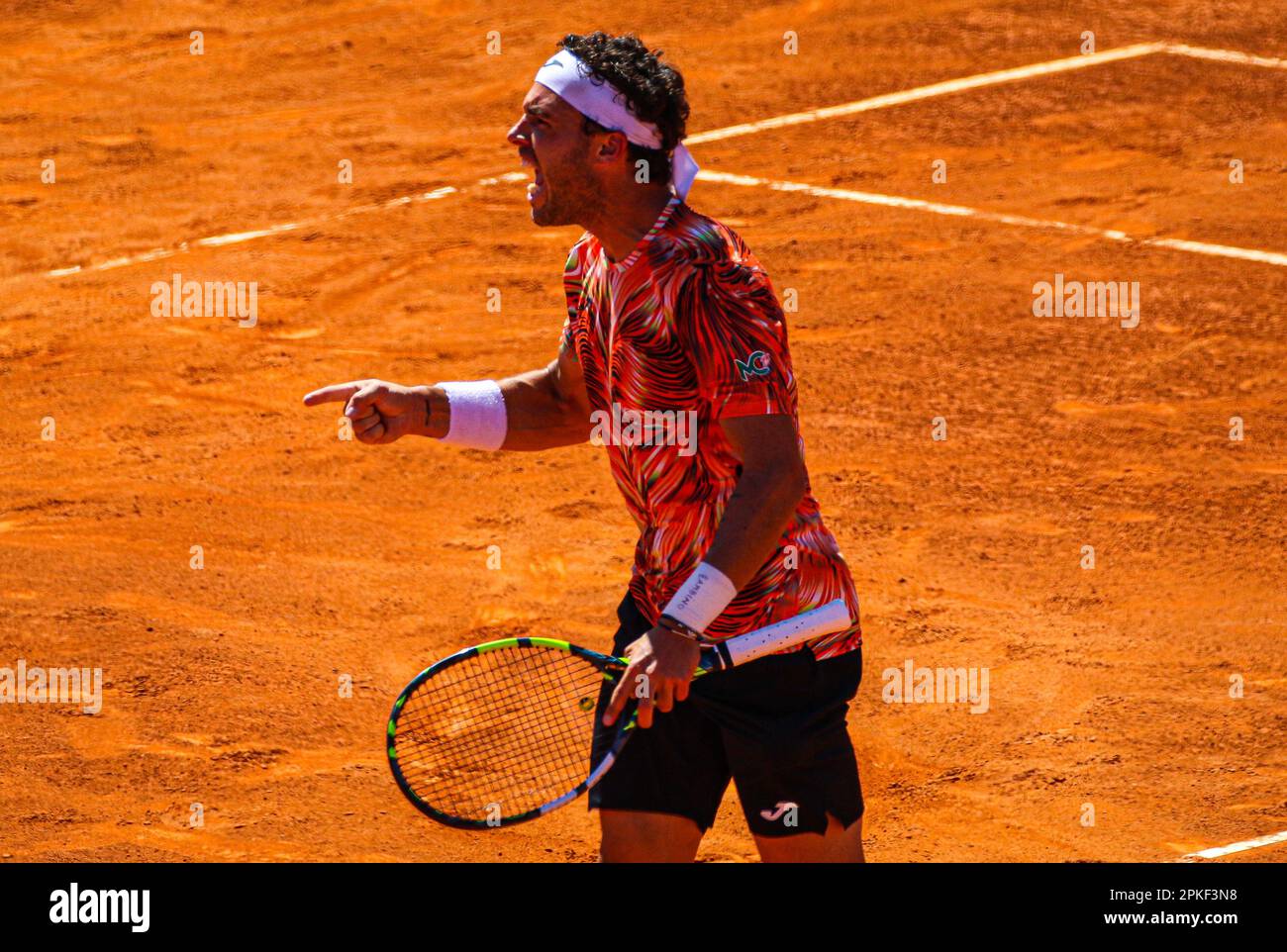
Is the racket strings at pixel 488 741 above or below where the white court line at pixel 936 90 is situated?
below

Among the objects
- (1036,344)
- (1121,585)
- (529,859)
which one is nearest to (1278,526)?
(1121,585)

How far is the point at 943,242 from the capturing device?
32.5 feet

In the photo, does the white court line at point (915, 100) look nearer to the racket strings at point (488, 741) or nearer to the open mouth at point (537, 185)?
the racket strings at point (488, 741)

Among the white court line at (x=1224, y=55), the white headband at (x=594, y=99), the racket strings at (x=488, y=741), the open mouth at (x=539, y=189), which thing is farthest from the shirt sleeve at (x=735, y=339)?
the white court line at (x=1224, y=55)

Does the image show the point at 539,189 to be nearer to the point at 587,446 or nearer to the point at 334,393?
the point at 334,393

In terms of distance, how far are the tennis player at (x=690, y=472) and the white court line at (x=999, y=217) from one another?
6.56m

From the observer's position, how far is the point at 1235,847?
18.1 ft

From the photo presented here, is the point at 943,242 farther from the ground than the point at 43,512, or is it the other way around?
the point at 943,242

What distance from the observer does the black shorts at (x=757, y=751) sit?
383cm

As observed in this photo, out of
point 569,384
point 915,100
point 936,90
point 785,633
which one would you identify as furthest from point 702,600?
point 936,90

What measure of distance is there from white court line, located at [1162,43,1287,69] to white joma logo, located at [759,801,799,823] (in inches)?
394

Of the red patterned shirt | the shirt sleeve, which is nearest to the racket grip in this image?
the red patterned shirt
